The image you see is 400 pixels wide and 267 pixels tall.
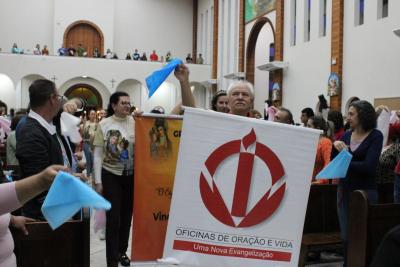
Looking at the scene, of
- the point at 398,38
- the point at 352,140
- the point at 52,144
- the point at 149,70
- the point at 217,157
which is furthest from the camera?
the point at 149,70

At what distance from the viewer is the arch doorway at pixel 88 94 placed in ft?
83.0

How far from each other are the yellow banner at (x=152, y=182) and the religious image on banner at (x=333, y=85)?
11.2 metres

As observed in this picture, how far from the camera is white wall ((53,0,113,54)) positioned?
2561 cm

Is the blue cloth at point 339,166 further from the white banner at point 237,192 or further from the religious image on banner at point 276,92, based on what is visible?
the religious image on banner at point 276,92

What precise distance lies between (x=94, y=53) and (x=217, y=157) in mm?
24224

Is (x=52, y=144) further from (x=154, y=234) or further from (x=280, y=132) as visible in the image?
(x=280, y=132)

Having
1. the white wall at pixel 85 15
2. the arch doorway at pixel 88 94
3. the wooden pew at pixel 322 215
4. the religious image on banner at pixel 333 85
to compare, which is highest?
the white wall at pixel 85 15

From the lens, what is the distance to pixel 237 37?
69.8ft

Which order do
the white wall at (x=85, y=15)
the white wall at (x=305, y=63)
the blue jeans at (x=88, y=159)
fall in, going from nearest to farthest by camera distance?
the blue jeans at (x=88, y=159) < the white wall at (x=305, y=63) < the white wall at (x=85, y=15)

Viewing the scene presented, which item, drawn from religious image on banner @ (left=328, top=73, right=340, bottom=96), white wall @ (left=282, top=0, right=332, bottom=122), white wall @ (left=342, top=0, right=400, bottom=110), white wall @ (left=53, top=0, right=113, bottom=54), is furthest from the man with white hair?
white wall @ (left=53, top=0, right=113, bottom=54)

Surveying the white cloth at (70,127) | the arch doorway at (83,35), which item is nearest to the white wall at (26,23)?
the arch doorway at (83,35)

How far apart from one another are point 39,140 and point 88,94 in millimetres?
23274

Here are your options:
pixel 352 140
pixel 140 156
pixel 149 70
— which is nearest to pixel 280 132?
pixel 140 156

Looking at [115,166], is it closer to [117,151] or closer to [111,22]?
[117,151]
